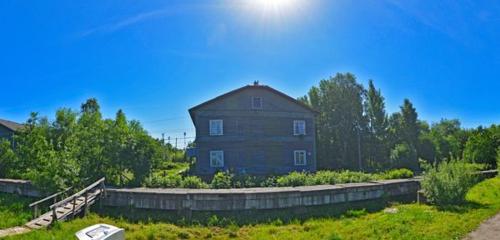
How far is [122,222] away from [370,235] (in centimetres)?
702

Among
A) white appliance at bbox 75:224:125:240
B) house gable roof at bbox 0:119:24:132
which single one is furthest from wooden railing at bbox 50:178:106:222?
house gable roof at bbox 0:119:24:132

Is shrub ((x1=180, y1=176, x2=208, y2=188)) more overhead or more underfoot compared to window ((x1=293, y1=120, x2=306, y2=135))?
more underfoot

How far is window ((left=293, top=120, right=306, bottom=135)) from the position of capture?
26.1 m

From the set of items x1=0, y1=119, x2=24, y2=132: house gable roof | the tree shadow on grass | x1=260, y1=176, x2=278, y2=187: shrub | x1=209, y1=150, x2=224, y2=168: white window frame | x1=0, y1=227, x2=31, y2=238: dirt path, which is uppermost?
x1=0, y1=119, x2=24, y2=132: house gable roof

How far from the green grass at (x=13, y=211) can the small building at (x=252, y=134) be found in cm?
1204

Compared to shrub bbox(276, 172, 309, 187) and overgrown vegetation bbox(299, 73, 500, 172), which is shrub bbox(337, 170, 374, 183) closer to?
shrub bbox(276, 172, 309, 187)

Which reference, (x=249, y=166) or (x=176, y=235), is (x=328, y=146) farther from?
(x=176, y=235)

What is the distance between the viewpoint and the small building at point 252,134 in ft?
80.8

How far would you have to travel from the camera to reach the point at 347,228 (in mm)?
8797

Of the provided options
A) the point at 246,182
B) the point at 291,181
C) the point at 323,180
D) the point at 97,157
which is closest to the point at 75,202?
the point at 97,157

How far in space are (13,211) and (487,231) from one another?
1381 centimetres

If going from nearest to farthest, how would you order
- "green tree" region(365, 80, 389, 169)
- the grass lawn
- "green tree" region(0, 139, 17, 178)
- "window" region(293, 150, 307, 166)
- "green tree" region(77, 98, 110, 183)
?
the grass lawn < "green tree" region(77, 98, 110, 183) < "green tree" region(0, 139, 17, 178) < "window" region(293, 150, 307, 166) < "green tree" region(365, 80, 389, 169)

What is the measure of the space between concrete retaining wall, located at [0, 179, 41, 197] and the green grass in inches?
13.2

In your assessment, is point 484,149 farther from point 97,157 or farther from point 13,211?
point 13,211
